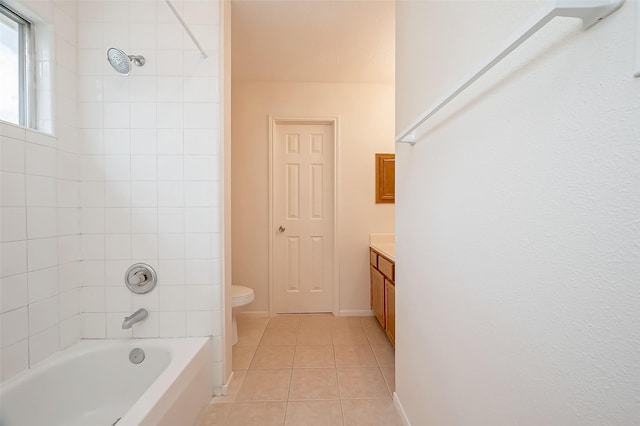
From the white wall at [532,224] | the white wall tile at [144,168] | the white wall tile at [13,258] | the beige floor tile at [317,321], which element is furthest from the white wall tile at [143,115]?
the beige floor tile at [317,321]

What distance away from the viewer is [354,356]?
85.4 inches

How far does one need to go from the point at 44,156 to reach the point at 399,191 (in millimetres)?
1808

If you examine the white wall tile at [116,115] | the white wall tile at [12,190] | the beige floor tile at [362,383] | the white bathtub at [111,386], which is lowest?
the beige floor tile at [362,383]

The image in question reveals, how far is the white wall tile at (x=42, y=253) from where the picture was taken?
1320 mm

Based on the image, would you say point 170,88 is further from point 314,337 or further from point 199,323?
point 314,337

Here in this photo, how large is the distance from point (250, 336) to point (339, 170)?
5.98 feet

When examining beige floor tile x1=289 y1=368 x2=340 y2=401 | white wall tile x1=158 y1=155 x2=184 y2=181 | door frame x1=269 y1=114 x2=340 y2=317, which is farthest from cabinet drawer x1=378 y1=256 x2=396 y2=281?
white wall tile x1=158 y1=155 x2=184 y2=181

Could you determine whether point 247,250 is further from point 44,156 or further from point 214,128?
point 44,156

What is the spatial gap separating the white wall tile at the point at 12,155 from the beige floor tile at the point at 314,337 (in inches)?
82.5

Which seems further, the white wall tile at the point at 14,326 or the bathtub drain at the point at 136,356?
the bathtub drain at the point at 136,356

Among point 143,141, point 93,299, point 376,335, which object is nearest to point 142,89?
point 143,141

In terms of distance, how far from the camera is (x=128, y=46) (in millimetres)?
1662

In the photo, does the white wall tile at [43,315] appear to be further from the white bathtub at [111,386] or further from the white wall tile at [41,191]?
the white wall tile at [41,191]

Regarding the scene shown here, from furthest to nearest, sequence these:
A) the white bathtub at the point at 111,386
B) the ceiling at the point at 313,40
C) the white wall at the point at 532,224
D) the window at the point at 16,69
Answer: the ceiling at the point at 313,40, the window at the point at 16,69, the white bathtub at the point at 111,386, the white wall at the point at 532,224
